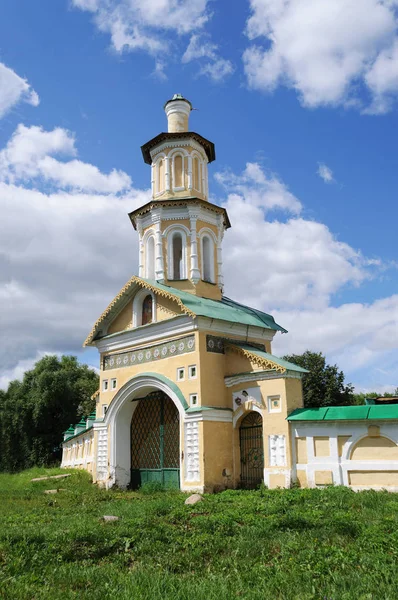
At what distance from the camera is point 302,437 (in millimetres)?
13180

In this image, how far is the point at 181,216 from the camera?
18516 millimetres

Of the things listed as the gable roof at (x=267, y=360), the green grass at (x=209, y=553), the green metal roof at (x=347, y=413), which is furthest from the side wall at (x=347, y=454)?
the green grass at (x=209, y=553)

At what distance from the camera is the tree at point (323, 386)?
27.8m

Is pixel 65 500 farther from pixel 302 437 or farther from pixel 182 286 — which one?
pixel 182 286

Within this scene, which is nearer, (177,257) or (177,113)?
(177,257)

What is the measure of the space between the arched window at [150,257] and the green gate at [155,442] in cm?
440

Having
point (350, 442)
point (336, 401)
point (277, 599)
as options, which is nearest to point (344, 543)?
point (277, 599)

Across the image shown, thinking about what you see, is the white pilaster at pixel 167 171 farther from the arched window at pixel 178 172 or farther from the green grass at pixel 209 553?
the green grass at pixel 209 553

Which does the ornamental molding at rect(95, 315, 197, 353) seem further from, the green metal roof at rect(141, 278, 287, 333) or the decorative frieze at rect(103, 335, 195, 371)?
the green metal roof at rect(141, 278, 287, 333)

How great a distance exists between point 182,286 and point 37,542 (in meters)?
11.8

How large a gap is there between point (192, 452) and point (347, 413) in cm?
426

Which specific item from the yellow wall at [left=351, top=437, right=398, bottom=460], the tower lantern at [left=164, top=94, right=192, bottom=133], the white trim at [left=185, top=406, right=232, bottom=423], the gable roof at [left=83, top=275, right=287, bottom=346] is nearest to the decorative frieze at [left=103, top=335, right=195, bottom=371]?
the gable roof at [left=83, top=275, right=287, bottom=346]

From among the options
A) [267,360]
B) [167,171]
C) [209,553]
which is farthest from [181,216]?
[209,553]

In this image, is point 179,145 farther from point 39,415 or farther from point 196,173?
point 39,415
